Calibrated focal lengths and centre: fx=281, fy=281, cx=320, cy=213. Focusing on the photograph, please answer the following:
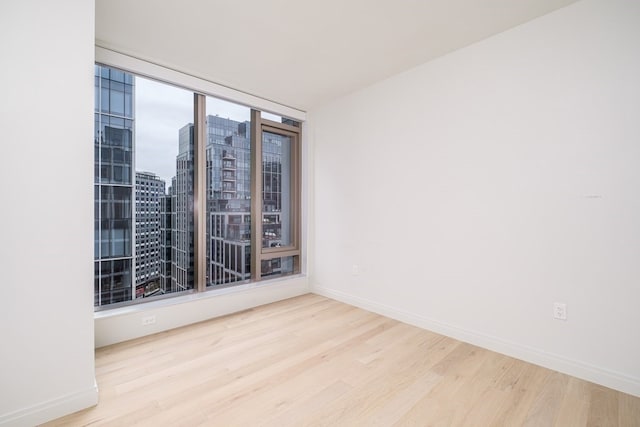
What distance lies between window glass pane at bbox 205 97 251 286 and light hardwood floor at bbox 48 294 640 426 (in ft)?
3.03

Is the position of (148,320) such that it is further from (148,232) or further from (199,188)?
(199,188)

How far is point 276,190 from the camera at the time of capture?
410cm

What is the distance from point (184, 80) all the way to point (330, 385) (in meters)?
3.20

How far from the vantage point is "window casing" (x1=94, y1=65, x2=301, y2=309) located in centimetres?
270

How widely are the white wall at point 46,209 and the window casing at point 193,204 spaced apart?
1143mm

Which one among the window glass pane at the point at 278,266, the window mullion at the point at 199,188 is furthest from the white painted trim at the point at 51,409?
the window glass pane at the point at 278,266

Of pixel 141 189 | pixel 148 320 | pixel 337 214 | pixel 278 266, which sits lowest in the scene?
pixel 148 320

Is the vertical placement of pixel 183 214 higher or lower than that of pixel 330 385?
higher

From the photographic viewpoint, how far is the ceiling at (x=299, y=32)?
2068 mm

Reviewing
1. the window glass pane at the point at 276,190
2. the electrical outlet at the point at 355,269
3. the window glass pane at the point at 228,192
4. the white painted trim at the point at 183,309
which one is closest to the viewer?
the white painted trim at the point at 183,309

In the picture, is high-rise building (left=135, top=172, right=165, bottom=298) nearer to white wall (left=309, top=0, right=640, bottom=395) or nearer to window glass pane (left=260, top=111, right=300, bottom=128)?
window glass pane (left=260, top=111, right=300, bottom=128)

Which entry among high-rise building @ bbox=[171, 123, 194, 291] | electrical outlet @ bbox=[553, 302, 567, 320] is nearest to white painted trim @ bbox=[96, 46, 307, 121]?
high-rise building @ bbox=[171, 123, 194, 291]

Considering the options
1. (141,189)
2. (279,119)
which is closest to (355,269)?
(279,119)

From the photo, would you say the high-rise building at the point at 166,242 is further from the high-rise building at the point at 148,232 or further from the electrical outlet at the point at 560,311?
the electrical outlet at the point at 560,311
